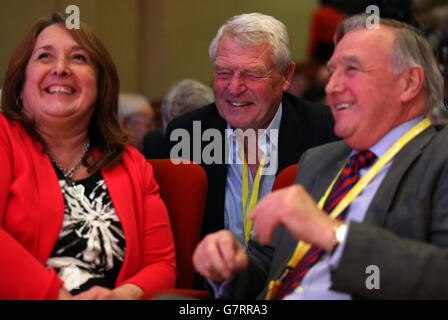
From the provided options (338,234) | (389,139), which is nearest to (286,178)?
(389,139)

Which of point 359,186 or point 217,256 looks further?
point 359,186

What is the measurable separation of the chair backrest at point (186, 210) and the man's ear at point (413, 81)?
87 centimetres

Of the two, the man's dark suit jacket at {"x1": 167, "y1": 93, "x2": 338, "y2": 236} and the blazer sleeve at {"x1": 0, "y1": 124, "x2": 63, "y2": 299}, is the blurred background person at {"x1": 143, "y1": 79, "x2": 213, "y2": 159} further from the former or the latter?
the blazer sleeve at {"x1": 0, "y1": 124, "x2": 63, "y2": 299}

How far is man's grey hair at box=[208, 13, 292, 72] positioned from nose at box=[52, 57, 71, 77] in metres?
0.80

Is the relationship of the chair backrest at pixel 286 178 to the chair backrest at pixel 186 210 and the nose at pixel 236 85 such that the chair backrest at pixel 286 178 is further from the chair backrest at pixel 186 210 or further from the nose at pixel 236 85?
the nose at pixel 236 85

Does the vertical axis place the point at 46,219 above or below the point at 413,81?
below

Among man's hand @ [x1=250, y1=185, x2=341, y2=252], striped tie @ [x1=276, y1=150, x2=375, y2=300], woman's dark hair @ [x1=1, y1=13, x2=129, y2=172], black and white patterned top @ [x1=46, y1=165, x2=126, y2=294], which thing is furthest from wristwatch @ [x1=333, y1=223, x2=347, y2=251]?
woman's dark hair @ [x1=1, y1=13, x2=129, y2=172]

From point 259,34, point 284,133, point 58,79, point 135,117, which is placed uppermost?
point 259,34

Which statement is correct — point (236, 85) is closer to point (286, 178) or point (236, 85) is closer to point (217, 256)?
point (286, 178)

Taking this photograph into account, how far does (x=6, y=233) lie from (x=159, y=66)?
18.8 feet

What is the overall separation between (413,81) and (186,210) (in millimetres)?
987

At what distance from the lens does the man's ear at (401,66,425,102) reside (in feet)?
6.34

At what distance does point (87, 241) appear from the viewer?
83.9 inches
